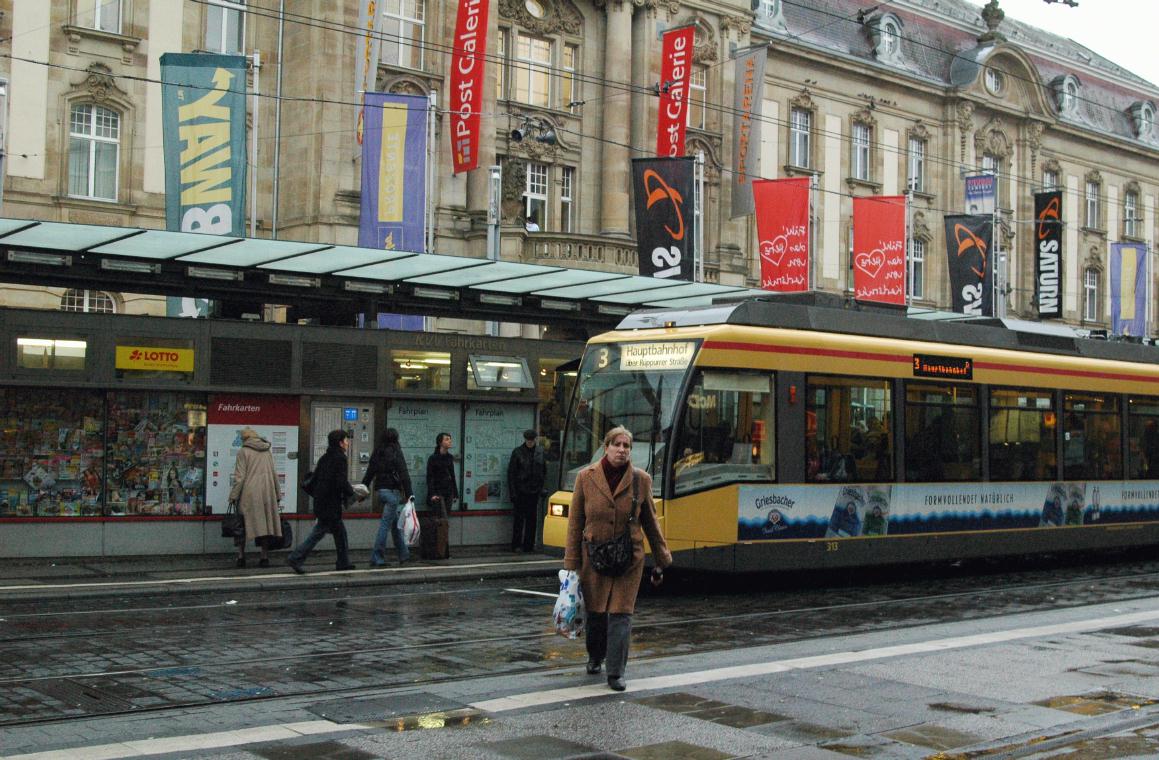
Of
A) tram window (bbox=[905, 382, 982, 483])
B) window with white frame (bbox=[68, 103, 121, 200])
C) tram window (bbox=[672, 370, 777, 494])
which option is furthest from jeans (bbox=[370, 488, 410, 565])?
window with white frame (bbox=[68, 103, 121, 200])

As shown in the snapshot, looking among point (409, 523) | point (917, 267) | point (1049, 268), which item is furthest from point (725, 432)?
point (917, 267)

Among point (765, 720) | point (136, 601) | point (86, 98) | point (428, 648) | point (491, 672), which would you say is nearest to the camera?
point (765, 720)

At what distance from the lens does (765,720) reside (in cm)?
789

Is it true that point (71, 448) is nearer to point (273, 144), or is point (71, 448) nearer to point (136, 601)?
point (136, 601)

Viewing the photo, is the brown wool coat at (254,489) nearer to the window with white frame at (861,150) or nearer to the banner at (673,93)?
the banner at (673,93)

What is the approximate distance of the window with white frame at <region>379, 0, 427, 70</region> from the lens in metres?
34.9

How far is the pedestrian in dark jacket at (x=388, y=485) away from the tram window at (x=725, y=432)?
4.46 m

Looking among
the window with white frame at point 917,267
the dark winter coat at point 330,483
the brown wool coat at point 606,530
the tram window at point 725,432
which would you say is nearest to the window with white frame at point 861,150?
the window with white frame at point 917,267

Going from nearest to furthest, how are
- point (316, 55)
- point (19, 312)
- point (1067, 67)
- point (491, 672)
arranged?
1. point (491, 672)
2. point (19, 312)
3. point (316, 55)
4. point (1067, 67)

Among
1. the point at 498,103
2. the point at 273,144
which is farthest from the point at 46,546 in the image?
the point at 498,103

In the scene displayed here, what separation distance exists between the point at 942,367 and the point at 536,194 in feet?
75.5

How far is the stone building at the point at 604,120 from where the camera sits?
102 ft

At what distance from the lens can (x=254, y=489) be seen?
17016 mm

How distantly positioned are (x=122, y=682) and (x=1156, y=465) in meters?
16.6
